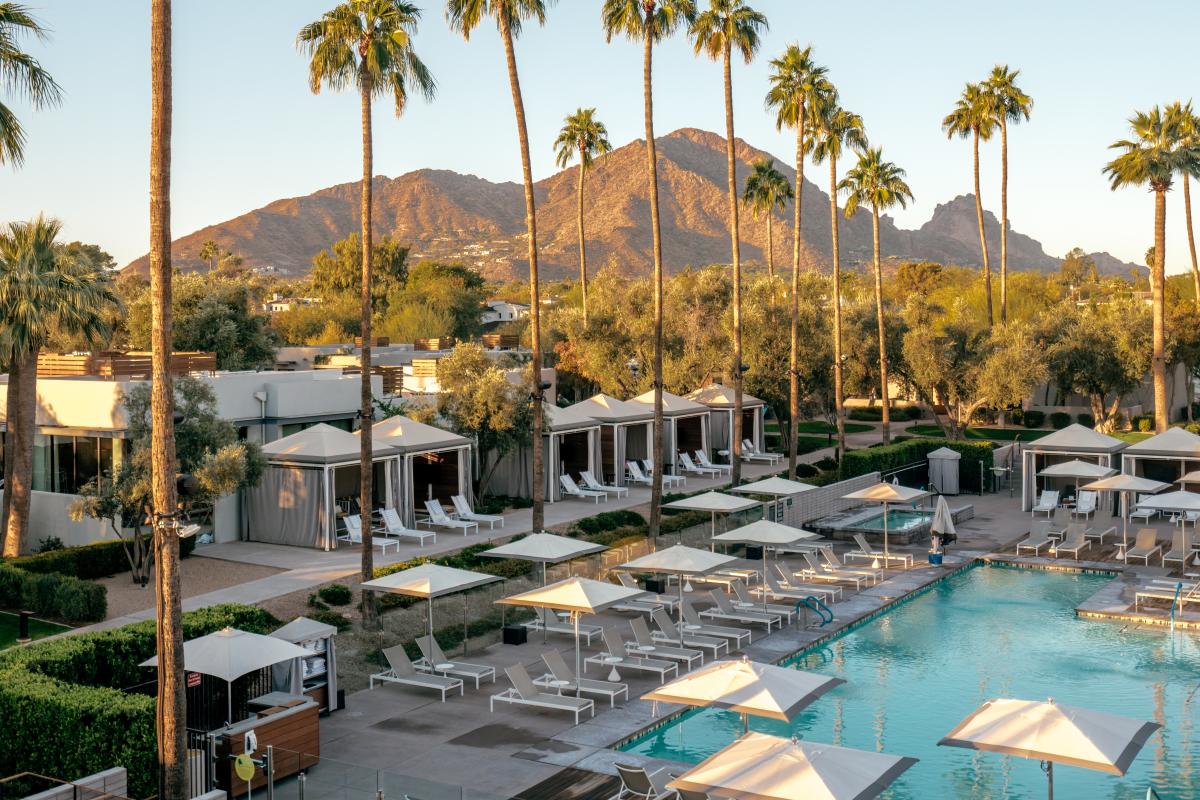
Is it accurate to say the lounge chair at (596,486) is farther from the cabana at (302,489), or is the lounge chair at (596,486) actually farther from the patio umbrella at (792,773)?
the patio umbrella at (792,773)

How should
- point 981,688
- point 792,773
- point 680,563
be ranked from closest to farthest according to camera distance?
point 792,773 → point 981,688 → point 680,563

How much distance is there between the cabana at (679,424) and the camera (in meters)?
38.9

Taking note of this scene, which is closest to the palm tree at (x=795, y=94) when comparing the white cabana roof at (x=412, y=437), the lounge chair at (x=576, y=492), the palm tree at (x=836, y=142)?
the palm tree at (x=836, y=142)

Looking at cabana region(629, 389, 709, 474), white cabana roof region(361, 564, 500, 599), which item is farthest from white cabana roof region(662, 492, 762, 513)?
cabana region(629, 389, 709, 474)

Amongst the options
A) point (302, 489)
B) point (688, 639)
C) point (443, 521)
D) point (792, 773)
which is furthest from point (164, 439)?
point (443, 521)

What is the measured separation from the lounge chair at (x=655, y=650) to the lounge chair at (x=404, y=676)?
3.19 meters

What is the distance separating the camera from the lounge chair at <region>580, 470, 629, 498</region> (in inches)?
1364

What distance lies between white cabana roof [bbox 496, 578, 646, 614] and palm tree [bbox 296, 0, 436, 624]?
3673 millimetres

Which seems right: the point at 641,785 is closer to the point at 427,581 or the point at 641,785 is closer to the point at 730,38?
the point at 427,581

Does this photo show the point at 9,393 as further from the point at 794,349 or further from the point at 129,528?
the point at 794,349

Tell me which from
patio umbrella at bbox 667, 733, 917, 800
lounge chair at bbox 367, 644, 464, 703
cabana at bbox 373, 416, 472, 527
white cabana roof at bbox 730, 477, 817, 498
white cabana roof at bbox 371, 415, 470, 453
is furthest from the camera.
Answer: white cabana roof at bbox 730, 477, 817, 498

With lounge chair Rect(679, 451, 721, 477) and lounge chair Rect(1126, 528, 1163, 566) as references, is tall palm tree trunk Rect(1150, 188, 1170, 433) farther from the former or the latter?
lounge chair Rect(679, 451, 721, 477)

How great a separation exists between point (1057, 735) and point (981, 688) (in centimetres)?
710

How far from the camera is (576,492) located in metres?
34.1
